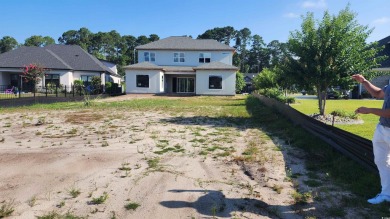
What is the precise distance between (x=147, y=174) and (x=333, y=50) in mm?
8616

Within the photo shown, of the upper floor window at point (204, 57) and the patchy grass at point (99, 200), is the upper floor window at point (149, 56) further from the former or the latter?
the patchy grass at point (99, 200)

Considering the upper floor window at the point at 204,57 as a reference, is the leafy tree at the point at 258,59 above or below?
above

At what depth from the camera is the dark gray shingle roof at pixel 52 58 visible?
31969mm

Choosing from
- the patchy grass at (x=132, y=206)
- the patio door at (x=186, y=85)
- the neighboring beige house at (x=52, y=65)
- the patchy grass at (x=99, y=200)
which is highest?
the neighboring beige house at (x=52, y=65)

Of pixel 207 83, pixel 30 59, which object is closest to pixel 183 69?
pixel 207 83

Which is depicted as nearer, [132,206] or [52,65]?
[132,206]

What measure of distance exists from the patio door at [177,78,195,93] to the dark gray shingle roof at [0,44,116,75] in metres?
9.29

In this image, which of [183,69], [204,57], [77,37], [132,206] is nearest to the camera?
[132,206]

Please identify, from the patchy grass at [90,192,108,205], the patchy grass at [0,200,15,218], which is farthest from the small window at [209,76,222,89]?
the patchy grass at [0,200,15,218]

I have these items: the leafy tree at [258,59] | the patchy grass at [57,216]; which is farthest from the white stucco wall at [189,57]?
the leafy tree at [258,59]

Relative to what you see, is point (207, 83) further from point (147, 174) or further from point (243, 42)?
point (243, 42)

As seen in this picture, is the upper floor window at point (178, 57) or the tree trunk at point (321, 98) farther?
the upper floor window at point (178, 57)

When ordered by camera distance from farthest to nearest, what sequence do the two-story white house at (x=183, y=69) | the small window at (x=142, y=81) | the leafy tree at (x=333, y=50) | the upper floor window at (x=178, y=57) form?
1. the upper floor window at (x=178, y=57)
2. the small window at (x=142, y=81)
3. the two-story white house at (x=183, y=69)
4. the leafy tree at (x=333, y=50)

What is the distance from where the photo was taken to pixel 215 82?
30.6 metres
